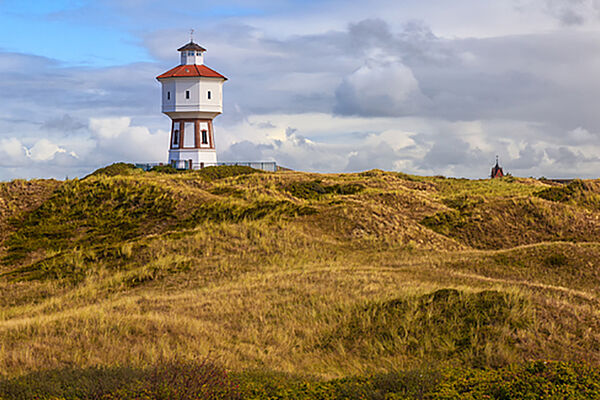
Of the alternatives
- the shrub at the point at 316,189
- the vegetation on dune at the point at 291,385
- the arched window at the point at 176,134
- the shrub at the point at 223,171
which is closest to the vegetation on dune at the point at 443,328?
the vegetation on dune at the point at 291,385

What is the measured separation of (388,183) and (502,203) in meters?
12.2

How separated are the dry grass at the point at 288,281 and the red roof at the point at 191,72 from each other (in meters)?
16.2

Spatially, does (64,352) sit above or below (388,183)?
below

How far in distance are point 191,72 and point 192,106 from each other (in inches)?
107

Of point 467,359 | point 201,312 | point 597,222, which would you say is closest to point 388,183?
point 597,222

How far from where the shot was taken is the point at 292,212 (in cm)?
2573

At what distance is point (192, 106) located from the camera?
49500 mm

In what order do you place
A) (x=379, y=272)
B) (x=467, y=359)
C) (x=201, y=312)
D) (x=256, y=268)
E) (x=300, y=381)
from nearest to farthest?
(x=300, y=381) → (x=467, y=359) → (x=201, y=312) → (x=379, y=272) → (x=256, y=268)

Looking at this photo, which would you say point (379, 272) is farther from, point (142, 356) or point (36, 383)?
point (36, 383)

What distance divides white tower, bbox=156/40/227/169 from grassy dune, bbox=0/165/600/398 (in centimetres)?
1384

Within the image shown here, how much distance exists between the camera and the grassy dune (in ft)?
33.6

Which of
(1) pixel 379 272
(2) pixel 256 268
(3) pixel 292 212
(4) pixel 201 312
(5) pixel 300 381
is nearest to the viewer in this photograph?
(5) pixel 300 381

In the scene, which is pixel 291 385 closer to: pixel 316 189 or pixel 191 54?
pixel 316 189

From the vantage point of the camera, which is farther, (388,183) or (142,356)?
(388,183)
